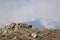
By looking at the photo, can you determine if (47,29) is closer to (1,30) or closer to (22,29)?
(22,29)

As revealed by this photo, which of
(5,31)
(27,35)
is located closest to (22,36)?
(27,35)

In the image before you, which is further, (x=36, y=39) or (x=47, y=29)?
(x=47, y=29)

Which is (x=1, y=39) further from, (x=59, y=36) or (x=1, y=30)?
(x=59, y=36)

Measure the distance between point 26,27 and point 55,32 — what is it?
6.10 metres

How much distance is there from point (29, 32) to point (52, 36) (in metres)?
4.13

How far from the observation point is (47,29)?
166 feet

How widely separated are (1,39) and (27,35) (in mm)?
4561

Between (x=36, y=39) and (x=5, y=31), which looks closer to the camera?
(x=36, y=39)

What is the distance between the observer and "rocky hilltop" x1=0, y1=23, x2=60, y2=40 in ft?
153

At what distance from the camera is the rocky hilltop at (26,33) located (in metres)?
46.6

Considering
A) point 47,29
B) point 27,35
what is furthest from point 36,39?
point 47,29

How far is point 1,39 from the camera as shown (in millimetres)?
45875

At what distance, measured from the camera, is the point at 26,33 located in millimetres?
47562

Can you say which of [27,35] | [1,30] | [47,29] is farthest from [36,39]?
[1,30]
